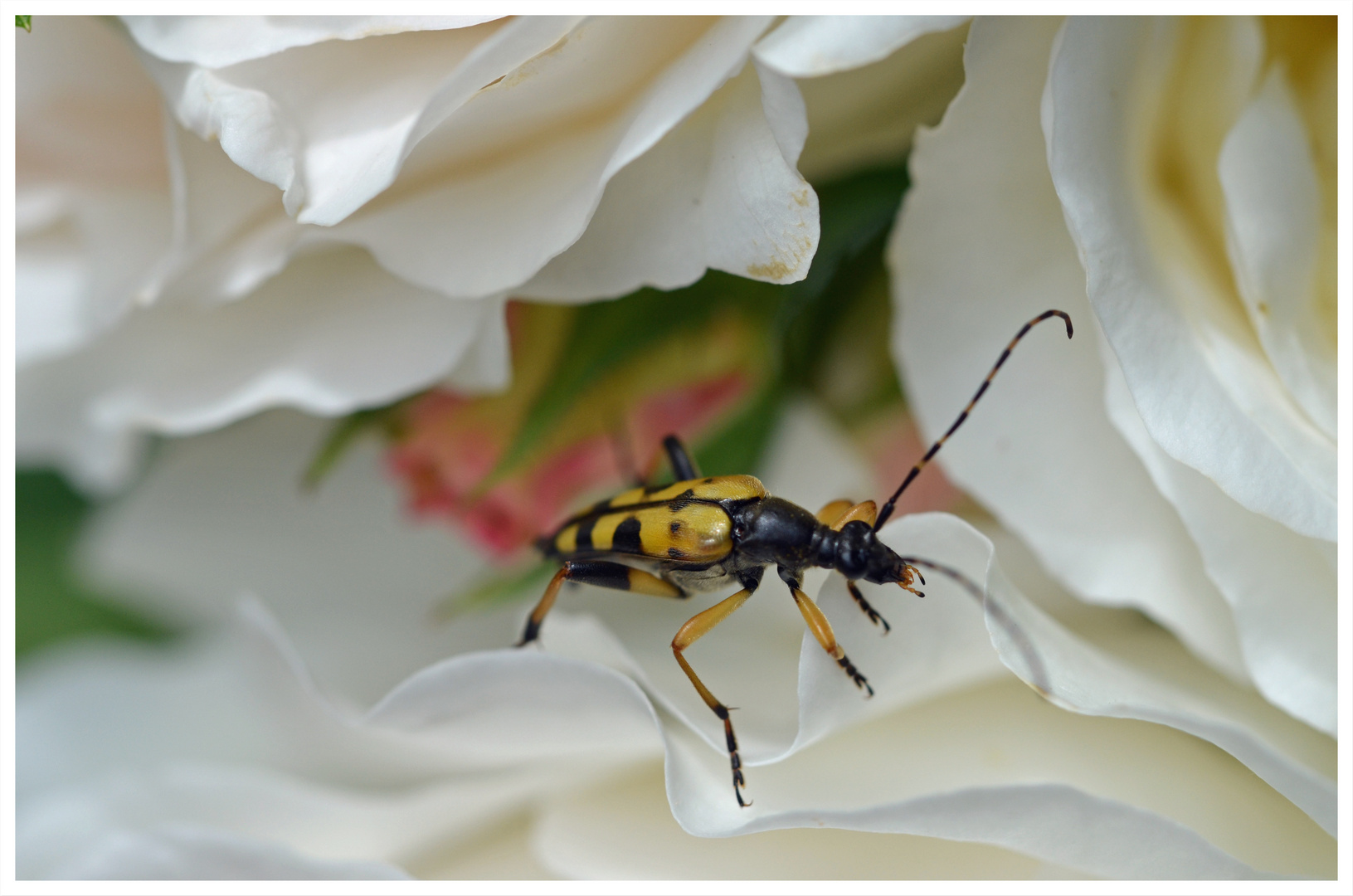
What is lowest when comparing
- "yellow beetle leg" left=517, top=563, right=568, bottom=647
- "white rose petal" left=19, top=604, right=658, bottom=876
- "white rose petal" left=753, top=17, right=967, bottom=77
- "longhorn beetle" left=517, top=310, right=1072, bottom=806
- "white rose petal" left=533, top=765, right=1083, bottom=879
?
"white rose petal" left=533, top=765, right=1083, bottom=879

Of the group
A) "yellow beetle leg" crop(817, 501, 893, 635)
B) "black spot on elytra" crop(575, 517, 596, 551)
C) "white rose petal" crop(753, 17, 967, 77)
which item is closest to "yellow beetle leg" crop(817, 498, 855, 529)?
"yellow beetle leg" crop(817, 501, 893, 635)

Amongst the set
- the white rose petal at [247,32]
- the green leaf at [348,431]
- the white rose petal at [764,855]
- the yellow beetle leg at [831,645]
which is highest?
the white rose petal at [247,32]

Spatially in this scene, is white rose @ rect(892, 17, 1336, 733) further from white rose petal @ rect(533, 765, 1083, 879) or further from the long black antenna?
white rose petal @ rect(533, 765, 1083, 879)

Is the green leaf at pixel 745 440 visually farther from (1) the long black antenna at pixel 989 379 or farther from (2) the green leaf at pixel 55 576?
(2) the green leaf at pixel 55 576

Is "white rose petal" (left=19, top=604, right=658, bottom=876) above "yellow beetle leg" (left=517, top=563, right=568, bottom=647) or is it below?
below

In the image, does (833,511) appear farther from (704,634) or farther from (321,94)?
(321,94)

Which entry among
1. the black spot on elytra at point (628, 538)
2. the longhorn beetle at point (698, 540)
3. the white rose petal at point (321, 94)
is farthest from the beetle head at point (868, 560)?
the white rose petal at point (321, 94)
